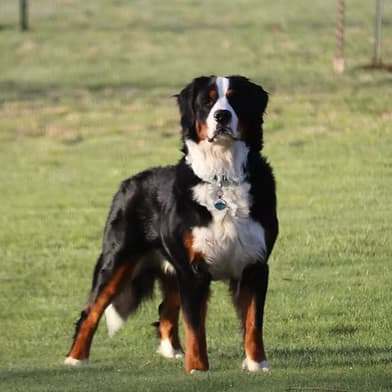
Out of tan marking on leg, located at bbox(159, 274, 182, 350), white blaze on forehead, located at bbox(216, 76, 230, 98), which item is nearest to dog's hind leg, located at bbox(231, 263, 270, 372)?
white blaze on forehead, located at bbox(216, 76, 230, 98)

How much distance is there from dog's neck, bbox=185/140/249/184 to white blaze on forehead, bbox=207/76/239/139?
0.38ft

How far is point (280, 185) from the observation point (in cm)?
2152

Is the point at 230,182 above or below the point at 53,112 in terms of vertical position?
above

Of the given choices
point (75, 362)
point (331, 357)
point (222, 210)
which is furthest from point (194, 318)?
point (75, 362)

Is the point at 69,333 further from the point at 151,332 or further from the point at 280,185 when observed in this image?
the point at 280,185

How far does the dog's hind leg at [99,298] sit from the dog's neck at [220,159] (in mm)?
1424

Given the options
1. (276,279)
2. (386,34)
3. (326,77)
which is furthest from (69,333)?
(386,34)

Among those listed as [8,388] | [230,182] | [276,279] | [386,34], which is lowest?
[386,34]

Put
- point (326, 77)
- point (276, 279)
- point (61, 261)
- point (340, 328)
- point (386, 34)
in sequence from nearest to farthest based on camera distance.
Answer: point (340, 328), point (276, 279), point (61, 261), point (326, 77), point (386, 34)

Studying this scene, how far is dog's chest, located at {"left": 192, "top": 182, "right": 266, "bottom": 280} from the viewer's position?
30.8 feet

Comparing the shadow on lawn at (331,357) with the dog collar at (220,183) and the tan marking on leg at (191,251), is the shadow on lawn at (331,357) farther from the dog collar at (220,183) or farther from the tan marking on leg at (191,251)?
the dog collar at (220,183)

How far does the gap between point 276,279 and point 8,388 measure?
6.46 metres

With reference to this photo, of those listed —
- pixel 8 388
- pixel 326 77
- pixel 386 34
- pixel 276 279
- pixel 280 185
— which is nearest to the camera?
pixel 8 388

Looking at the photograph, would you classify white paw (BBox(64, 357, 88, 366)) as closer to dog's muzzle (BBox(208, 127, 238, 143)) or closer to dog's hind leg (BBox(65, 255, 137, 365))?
dog's hind leg (BBox(65, 255, 137, 365))
